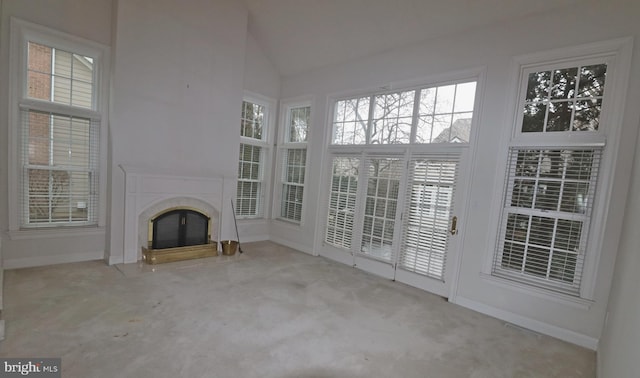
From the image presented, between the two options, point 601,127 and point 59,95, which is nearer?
point 601,127

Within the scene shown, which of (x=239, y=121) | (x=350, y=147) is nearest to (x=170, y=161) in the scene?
(x=239, y=121)

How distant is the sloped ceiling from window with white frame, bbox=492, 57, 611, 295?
766 mm

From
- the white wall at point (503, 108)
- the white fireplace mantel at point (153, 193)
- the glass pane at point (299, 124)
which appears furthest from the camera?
the glass pane at point (299, 124)

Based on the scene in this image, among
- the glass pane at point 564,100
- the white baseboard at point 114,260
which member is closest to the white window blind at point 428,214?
the glass pane at point 564,100

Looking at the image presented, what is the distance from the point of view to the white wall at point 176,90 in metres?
3.93

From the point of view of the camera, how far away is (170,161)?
4.41 m

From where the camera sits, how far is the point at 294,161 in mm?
5707

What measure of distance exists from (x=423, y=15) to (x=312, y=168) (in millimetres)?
2787

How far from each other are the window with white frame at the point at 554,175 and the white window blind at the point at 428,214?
2.03 feet

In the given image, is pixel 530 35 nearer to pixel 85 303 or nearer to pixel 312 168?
pixel 312 168

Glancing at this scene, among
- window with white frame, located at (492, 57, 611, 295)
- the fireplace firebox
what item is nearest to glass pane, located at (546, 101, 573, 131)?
window with white frame, located at (492, 57, 611, 295)

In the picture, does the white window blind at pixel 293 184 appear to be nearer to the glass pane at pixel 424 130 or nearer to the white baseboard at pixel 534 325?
the glass pane at pixel 424 130

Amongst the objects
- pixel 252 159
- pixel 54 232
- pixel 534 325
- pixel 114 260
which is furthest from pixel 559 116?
pixel 54 232

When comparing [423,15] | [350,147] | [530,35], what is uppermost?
[423,15]
